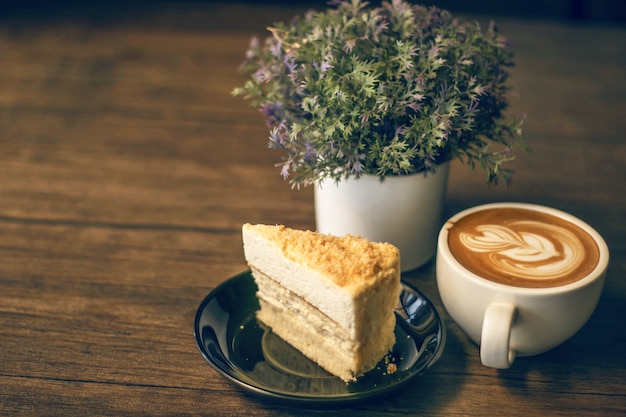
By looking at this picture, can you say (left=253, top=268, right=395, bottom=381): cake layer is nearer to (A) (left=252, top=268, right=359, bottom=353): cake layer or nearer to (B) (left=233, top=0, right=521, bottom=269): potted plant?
(A) (left=252, top=268, right=359, bottom=353): cake layer

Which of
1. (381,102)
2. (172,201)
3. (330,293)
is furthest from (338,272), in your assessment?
(172,201)

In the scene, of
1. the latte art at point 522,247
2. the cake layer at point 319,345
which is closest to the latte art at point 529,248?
the latte art at point 522,247

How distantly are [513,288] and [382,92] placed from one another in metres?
0.36

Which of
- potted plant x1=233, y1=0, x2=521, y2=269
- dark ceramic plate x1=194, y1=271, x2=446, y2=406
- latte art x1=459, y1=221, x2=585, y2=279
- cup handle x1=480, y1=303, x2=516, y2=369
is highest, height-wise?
potted plant x1=233, y1=0, x2=521, y2=269

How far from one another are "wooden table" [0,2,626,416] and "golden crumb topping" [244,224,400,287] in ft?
0.59

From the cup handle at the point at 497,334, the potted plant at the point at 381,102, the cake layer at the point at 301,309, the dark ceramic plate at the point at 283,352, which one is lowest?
the dark ceramic plate at the point at 283,352

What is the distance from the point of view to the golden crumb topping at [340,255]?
992 millimetres

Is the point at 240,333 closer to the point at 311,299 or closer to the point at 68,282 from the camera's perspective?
the point at 311,299

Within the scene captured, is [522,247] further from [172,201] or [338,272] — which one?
[172,201]

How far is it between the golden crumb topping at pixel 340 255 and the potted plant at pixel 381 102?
123mm

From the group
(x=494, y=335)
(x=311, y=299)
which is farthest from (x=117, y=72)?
(x=494, y=335)

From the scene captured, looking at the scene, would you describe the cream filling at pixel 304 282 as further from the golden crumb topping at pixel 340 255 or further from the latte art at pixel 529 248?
the latte art at pixel 529 248

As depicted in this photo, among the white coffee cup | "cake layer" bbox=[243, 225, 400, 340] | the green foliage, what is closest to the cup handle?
the white coffee cup

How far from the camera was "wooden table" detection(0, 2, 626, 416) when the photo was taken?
3.37ft
